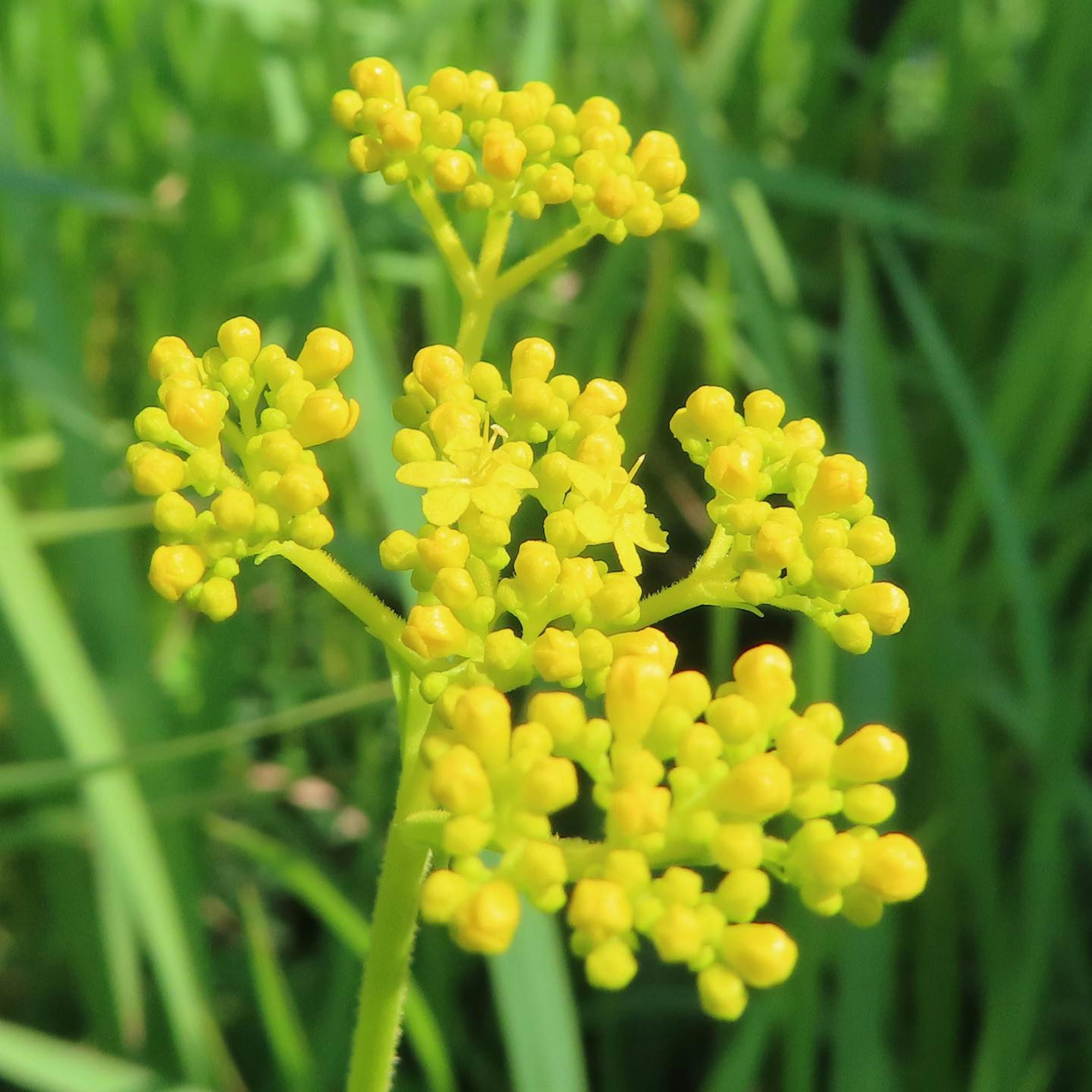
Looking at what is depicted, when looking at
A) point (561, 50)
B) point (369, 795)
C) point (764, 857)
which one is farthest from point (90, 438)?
point (561, 50)

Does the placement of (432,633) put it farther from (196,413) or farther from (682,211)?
(682,211)

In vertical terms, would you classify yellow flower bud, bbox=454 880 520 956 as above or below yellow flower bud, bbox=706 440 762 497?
below

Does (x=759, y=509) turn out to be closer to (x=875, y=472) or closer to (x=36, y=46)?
(x=875, y=472)

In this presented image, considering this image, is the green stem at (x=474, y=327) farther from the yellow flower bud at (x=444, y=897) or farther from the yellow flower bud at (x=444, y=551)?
the yellow flower bud at (x=444, y=897)

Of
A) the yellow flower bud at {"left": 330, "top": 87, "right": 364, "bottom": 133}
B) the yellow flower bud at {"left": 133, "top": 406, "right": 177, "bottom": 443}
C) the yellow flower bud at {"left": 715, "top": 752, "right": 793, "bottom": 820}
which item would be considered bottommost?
the yellow flower bud at {"left": 715, "top": 752, "right": 793, "bottom": 820}

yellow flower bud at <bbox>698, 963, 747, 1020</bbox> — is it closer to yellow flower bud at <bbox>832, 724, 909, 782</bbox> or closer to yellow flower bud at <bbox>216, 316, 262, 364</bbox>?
yellow flower bud at <bbox>832, 724, 909, 782</bbox>

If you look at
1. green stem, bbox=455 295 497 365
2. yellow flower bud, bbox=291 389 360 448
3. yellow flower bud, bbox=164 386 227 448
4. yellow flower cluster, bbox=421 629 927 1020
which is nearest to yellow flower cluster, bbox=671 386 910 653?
yellow flower cluster, bbox=421 629 927 1020

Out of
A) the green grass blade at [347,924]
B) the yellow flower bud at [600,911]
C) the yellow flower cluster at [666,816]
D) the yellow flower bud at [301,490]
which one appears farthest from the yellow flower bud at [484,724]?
the green grass blade at [347,924]

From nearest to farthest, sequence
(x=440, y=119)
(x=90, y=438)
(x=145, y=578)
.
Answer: (x=440, y=119), (x=90, y=438), (x=145, y=578)
